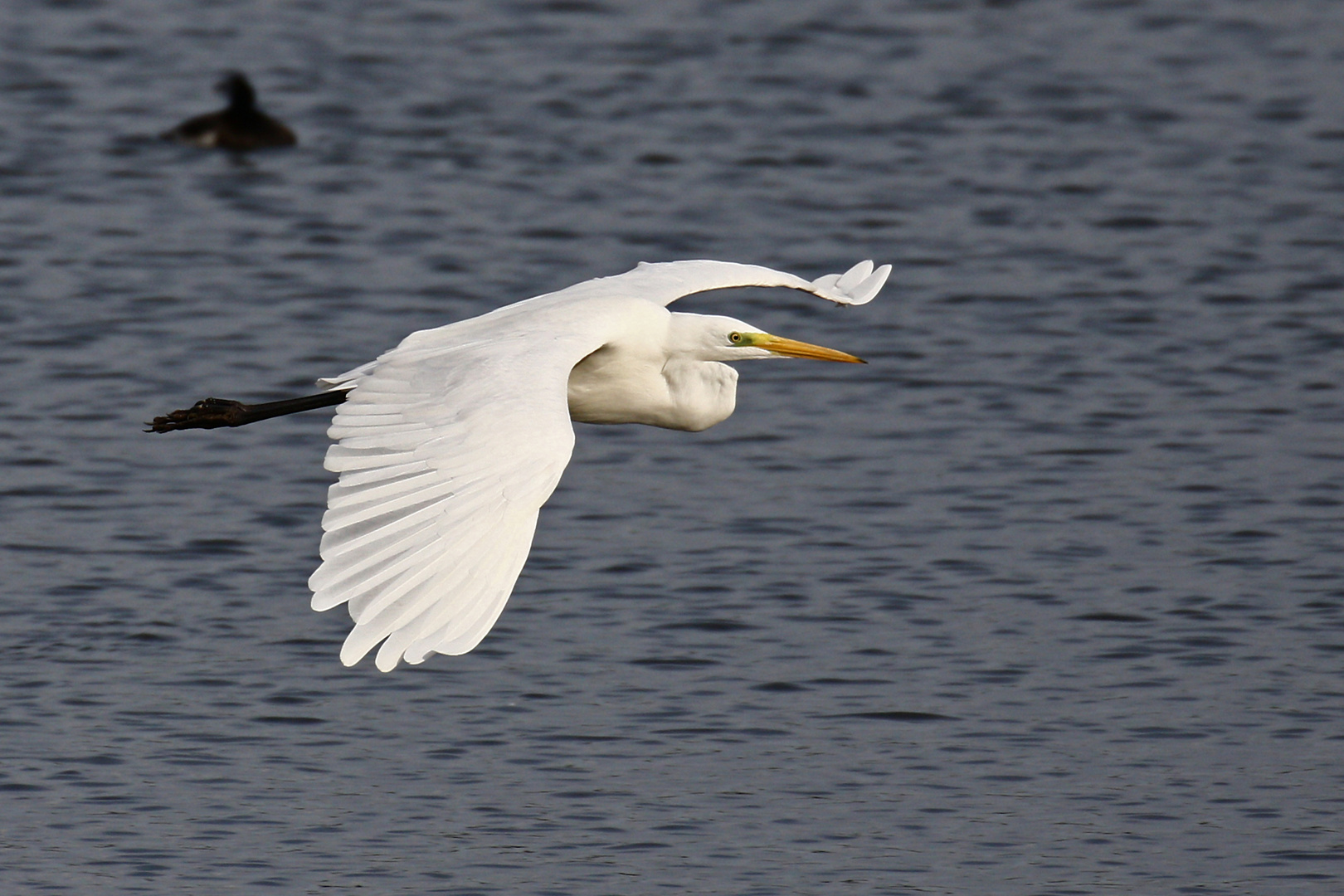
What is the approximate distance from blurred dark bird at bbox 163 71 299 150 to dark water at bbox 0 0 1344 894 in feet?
0.58

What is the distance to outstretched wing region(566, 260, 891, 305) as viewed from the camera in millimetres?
9211

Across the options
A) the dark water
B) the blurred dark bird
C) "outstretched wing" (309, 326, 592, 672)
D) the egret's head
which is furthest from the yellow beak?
the blurred dark bird

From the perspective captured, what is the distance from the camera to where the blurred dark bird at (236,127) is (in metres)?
19.4

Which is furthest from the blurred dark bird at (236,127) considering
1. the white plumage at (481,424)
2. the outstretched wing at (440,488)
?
the outstretched wing at (440,488)

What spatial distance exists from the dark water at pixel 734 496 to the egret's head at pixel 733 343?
1.66 metres

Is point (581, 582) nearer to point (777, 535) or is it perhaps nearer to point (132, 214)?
point (777, 535)

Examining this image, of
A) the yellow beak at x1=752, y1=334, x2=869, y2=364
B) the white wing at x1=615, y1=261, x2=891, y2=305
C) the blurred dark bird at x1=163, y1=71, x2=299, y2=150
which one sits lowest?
the blurred dark bird at x1=163, y1=71, x2=299, y2=150

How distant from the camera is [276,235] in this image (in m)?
17.5

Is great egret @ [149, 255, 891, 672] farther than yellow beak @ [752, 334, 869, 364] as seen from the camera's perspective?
No

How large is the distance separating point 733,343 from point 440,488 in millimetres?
2351

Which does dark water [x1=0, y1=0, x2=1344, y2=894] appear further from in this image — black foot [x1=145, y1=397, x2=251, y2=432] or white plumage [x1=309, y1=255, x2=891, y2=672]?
white plumage [x1=309, y1=255, x2=891, y2=672]

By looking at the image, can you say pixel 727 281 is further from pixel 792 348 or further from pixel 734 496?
pixel 734 496

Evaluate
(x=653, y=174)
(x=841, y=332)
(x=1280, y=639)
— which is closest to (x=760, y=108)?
(x=653, y=174)

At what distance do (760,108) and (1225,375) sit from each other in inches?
285
